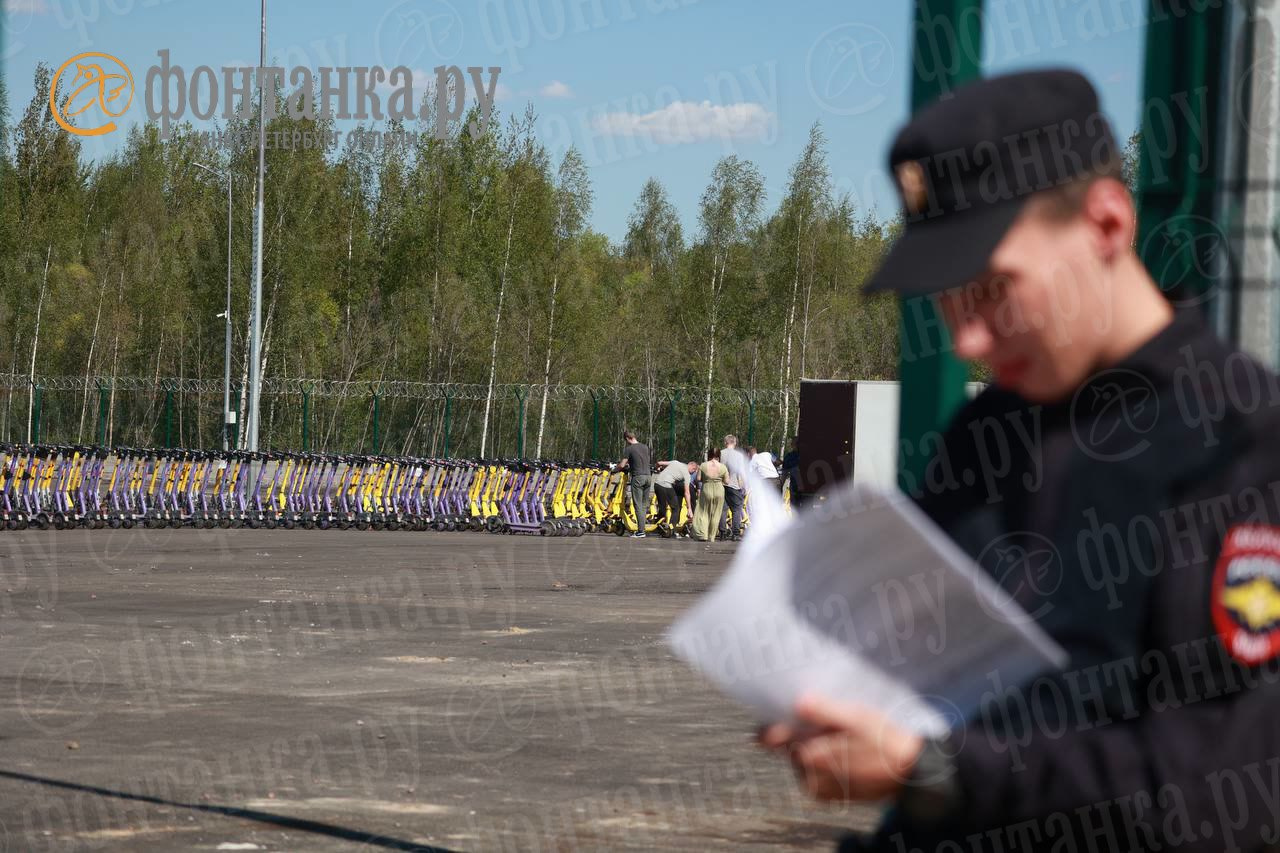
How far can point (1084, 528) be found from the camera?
1575mm

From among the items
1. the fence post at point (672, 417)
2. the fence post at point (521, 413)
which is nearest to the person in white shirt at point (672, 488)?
the fence post at point (672, 417)

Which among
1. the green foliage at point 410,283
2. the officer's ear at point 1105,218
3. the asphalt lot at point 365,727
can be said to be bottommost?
the asphalt lot at point 365,727

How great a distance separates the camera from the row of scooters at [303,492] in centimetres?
2705

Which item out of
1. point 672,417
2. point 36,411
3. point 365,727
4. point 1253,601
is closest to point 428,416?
point 672,417

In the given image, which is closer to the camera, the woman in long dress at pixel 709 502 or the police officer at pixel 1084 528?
the police officer at pixel 1084 528

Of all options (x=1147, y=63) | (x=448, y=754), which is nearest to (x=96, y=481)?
(x=448, y=754)

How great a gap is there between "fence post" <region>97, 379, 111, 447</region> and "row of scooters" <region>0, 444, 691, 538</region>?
877cm

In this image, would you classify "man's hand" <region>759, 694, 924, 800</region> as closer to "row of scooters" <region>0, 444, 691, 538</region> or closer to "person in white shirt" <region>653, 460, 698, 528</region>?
"row of scooters" <region>0, 444, 691, 538</region>

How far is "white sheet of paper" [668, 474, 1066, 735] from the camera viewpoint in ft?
5.11

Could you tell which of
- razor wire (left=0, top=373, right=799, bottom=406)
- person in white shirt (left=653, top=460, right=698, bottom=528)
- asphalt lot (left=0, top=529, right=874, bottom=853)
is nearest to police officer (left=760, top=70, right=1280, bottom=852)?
asphalt lot (left=0, top=529, right=874, bottom=853)

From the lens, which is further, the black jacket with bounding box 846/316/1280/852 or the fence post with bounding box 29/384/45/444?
the fence post with bounding box 29/384/45/444

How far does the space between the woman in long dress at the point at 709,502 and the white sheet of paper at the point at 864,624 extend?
91.2ft

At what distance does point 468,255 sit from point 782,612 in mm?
58995

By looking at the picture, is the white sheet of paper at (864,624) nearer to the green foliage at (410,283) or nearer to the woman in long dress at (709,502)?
the woman in long dress at (709,502)
